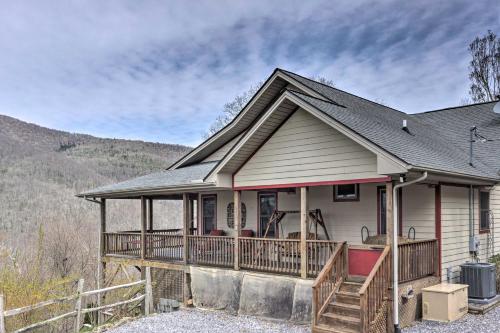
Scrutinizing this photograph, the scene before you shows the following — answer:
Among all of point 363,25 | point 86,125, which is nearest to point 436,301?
point 363,25

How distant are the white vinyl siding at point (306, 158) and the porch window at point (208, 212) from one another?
4221mm

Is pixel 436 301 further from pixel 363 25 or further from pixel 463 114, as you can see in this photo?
pixel 363 25

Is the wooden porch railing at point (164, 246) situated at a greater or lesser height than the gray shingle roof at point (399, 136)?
lesser

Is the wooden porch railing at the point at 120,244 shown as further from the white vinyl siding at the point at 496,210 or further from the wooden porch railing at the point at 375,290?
the white vinyl siding at the point at 496,210

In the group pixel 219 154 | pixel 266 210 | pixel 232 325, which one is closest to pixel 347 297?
pixel 232 325

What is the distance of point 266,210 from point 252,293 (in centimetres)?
336

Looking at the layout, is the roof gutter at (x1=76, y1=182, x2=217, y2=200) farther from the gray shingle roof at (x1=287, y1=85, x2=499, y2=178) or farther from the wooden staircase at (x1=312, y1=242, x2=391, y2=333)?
the wooden staircase at (x1=312, y1=242, x2=391, y2=333)

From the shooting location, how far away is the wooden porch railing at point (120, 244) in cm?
1677

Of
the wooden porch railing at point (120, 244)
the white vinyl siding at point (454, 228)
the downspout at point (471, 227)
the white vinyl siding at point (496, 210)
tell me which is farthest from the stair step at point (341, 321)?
the wooden porch railing at point (120, 244)

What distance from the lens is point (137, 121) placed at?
79.6 m

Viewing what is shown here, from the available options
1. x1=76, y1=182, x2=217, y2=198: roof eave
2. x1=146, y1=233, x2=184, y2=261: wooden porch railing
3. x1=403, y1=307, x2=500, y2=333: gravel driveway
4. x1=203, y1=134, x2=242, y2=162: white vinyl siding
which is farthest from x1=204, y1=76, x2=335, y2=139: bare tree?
x1=403, y1=307, x2=500, y2=333: gravel driveway

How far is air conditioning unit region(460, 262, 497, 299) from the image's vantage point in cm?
1052

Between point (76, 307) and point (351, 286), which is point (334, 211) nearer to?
point (351, 286)

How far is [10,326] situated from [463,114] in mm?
16525
